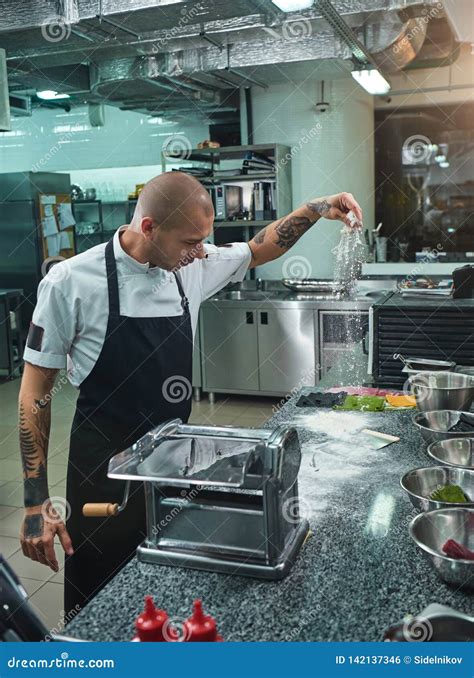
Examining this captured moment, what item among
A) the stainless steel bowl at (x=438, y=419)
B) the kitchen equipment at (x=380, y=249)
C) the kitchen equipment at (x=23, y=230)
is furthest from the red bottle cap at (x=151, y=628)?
the kitchen equipment at (x=23, y=230)

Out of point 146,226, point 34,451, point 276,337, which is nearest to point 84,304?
point 146,226

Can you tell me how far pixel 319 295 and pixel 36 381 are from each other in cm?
416

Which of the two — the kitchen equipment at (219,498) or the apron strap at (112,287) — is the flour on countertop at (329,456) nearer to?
the kitchen equipment at (219,498)

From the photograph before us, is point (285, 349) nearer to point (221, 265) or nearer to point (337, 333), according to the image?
point (337, 333)

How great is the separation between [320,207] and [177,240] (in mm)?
735

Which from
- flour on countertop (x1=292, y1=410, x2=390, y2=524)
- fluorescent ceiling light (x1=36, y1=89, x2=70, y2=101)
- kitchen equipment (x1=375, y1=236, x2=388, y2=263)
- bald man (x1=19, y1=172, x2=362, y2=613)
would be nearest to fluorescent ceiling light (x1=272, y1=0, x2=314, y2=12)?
bald man (x1=19, y1=172, x2=362, y2=613)

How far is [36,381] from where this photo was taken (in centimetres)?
202

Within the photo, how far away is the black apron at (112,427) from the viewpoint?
2.10 metres

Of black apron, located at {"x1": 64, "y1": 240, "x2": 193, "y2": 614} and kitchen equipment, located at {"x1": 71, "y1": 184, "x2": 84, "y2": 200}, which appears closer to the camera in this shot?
black apron, located at {"x1": 64, "y1": 240, "x2": 193, "y2": 614}

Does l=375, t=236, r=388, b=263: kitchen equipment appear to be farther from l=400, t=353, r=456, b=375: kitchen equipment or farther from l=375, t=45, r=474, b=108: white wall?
l=400, t=353, r=456, b=375: kitchen equipment

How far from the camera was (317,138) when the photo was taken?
650 centimetres

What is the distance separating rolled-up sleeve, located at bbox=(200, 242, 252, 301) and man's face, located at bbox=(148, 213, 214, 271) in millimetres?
417

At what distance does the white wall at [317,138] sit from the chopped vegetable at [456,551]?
5337 mm

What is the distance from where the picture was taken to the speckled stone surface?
4.17ft
